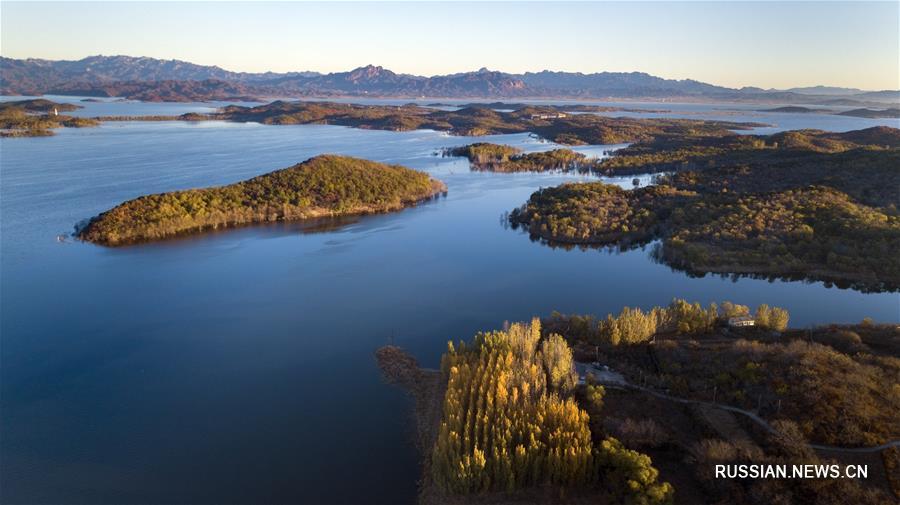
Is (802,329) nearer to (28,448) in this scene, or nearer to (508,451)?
(508,451)

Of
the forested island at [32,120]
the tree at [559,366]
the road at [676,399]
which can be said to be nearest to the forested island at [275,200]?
the tree at [559,366]

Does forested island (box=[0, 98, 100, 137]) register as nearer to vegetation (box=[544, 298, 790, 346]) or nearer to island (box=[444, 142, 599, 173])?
island (box=[444, 142, 599, 173])

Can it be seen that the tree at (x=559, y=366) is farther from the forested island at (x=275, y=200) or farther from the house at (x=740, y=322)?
the forested island at (x=275, y=200)

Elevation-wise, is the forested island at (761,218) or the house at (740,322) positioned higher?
the forested island at (761,218)

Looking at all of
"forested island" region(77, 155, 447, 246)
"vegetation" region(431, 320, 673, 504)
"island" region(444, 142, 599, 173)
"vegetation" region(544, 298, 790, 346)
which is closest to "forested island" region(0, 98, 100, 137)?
"forested island" region(77, 155, 447, 246)

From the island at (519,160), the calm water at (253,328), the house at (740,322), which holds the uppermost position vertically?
the island at (519,160)

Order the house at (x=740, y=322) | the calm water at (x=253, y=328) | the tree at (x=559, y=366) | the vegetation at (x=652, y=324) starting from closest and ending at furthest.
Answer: the calm water at (x=253, y=328)
the tree at (x=559, y=366)
the vegetation at (x=652, y=324)
the house at (x=740, y=322)
